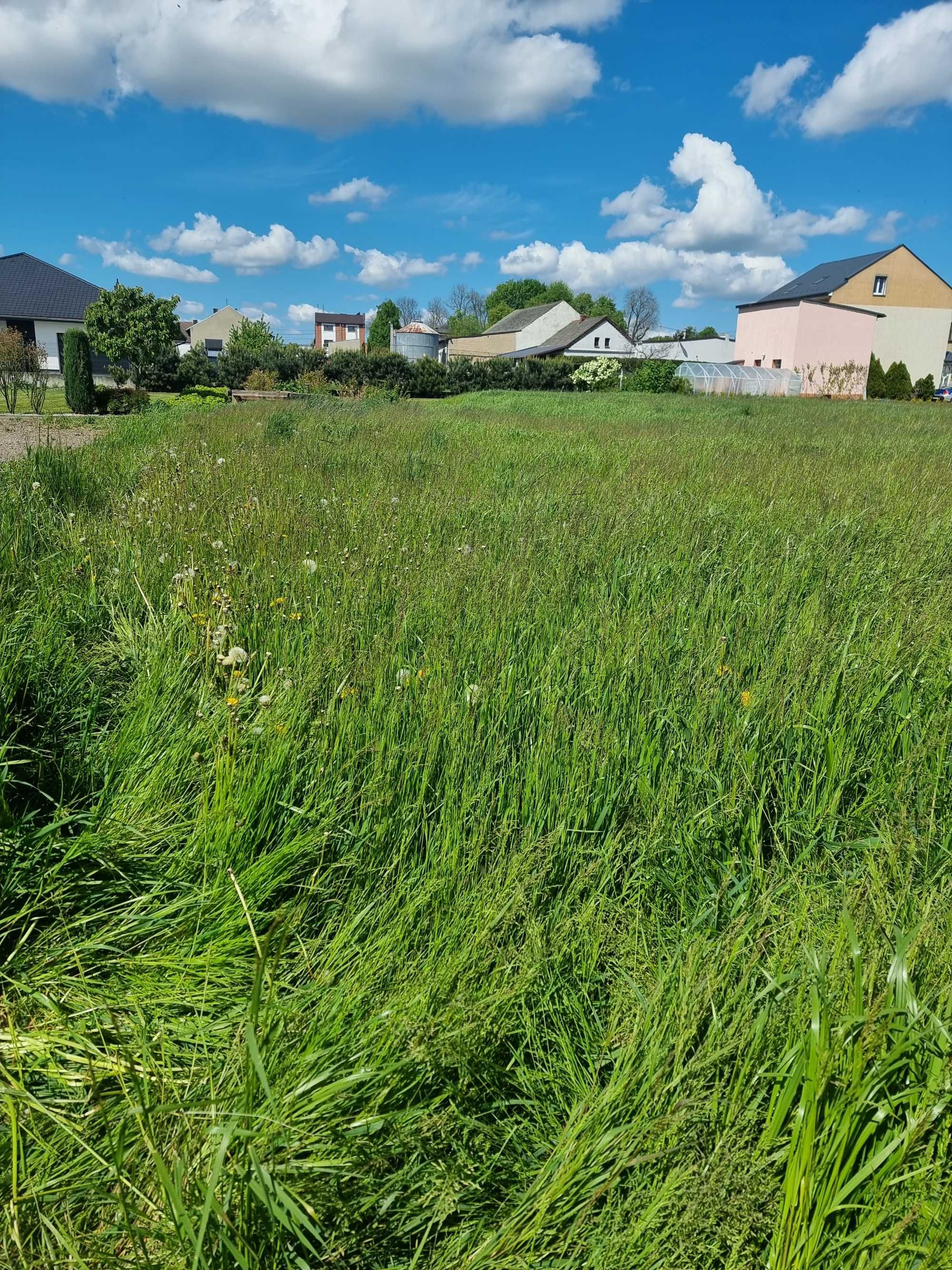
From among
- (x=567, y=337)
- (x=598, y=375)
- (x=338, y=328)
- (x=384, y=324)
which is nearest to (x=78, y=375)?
(x=598, y=375)

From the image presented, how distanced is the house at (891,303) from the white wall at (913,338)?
0.12 ft

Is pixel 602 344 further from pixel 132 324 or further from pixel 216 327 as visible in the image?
pixel 216 327

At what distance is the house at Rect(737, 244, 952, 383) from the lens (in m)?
54.8

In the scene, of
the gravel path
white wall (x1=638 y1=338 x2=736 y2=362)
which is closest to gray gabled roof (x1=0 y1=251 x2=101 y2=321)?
the gravel path

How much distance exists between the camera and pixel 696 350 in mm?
70250

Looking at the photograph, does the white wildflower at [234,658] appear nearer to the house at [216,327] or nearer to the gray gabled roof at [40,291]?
the gray gabled roof at [40,291]

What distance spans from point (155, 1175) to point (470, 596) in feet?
8.25

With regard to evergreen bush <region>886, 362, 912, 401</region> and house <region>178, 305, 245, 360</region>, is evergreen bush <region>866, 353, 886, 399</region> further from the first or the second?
house <region>178, 305, 245, 360</region>

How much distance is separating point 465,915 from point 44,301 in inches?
2525

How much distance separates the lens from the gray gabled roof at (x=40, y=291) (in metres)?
51.2

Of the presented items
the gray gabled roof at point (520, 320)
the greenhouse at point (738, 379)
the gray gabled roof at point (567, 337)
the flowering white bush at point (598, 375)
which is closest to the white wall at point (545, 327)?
the gray gabled roof at point (520, 320)

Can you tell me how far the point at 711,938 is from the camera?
5.94ft

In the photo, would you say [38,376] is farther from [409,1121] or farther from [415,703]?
[409,1121]

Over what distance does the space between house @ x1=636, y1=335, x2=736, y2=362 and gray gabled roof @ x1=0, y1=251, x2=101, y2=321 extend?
46.0 m
